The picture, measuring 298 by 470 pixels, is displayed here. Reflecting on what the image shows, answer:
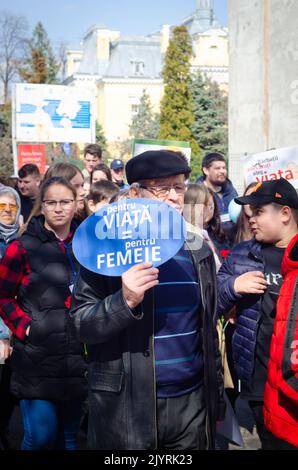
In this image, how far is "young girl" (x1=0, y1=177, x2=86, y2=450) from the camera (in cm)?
400

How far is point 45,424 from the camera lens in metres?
4.00

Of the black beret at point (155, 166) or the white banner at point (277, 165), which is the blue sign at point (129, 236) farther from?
the white banner at point (277, 165)

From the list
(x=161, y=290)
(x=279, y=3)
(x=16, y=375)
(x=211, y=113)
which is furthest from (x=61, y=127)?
(x=211, y=113)

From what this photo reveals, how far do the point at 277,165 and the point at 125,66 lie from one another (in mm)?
87808

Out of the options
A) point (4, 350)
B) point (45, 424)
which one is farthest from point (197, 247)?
point (4, 350)

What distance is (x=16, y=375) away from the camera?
4082 mm

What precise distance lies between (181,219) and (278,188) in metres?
1.22

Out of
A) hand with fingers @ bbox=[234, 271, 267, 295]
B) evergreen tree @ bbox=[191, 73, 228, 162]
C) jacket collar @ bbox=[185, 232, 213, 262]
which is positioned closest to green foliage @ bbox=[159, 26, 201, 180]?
evergreen tree @ bbox=[191, 73, 228, 162]

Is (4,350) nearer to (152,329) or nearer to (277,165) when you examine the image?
(152,329)

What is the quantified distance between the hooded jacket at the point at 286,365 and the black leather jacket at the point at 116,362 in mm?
663

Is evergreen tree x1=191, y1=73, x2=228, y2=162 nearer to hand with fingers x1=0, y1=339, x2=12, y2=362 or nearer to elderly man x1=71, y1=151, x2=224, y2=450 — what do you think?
hand with fingers x1=0, y1=339, x2=12, y2=362

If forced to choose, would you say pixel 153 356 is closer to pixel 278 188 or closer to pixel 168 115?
pixel 278 188

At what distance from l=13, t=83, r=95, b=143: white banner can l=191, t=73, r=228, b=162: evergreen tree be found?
3103cm

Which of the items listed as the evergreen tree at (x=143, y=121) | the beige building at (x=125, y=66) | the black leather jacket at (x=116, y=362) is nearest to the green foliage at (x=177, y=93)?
the evergreen tree at (x=143, y=121)
